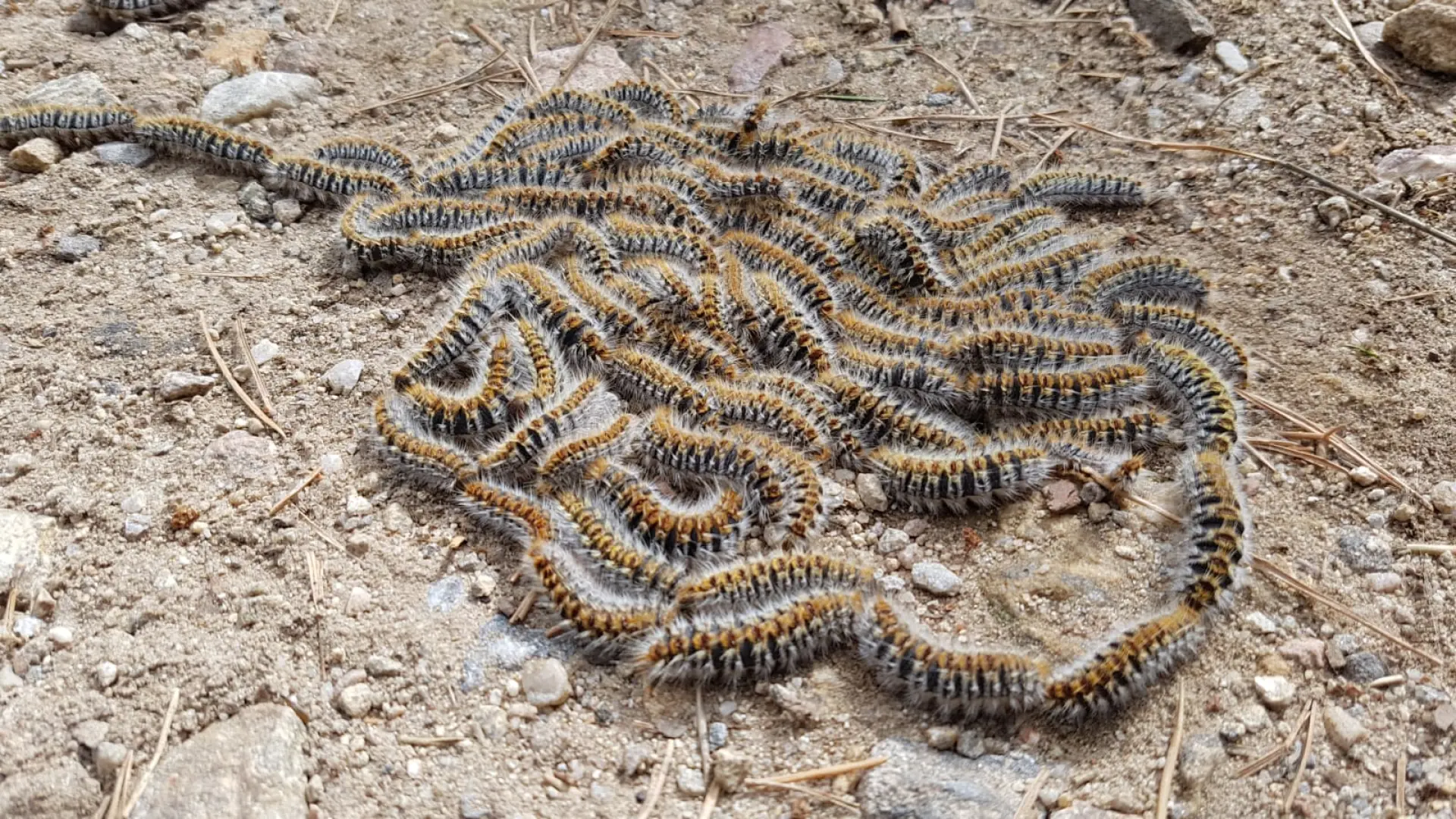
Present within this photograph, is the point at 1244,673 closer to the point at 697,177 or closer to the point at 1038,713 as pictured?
the point at 1038,713

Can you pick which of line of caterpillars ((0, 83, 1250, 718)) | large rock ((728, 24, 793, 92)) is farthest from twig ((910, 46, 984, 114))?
line of caterpillars ((0, 83, 1250, 718))

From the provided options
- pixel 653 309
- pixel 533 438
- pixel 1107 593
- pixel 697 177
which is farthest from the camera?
pixel 697 177

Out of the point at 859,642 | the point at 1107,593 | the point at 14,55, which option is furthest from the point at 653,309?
the point at 14,55

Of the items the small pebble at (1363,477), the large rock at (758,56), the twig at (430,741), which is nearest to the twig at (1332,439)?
the small pebble at (1363,477)

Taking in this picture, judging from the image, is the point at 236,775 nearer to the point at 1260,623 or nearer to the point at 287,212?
the point at 287,212

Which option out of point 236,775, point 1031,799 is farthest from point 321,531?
point 1031,799

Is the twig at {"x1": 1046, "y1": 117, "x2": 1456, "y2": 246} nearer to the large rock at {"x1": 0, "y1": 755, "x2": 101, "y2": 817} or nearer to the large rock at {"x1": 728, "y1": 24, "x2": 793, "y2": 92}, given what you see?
the large rock at {"x1": 728, "y1": 24, "x2": 793, "y2": 92}

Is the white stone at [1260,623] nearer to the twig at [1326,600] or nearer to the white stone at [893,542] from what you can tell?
the twig at [1326,600]
